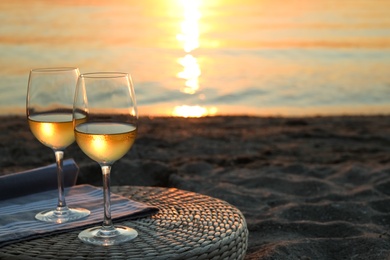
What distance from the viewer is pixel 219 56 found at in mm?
10664

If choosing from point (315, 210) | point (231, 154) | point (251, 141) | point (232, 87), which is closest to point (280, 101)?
point (232, 87)

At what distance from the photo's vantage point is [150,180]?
4457 millimetres

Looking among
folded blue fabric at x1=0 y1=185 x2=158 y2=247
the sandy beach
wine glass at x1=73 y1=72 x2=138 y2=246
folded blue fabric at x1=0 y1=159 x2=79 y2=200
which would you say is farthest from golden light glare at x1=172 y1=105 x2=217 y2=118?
wine glass at x1=73 y1=72 x2=138 y2=246

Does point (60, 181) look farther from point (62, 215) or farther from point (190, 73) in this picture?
point (190, 73)

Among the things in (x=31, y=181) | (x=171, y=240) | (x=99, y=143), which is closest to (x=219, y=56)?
(x=31, y=181)

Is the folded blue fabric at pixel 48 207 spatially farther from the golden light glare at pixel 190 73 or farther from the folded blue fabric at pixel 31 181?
the golden light glare at pixel 190 73

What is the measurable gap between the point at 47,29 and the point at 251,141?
7.71m

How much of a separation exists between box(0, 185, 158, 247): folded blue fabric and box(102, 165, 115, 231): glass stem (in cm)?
13

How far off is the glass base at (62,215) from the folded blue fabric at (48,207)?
0.02 metres

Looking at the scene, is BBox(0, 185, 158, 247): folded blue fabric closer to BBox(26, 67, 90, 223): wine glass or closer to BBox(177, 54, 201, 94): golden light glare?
BBox(26, 67, 90, 223): wine glass

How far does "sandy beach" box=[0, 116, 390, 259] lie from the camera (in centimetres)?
348

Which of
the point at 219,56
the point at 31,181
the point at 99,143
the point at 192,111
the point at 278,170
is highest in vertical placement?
the point at 219,56

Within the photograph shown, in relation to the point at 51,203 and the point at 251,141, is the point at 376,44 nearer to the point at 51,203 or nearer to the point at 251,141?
the point at 251,141

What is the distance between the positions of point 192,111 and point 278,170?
327 centimetres
